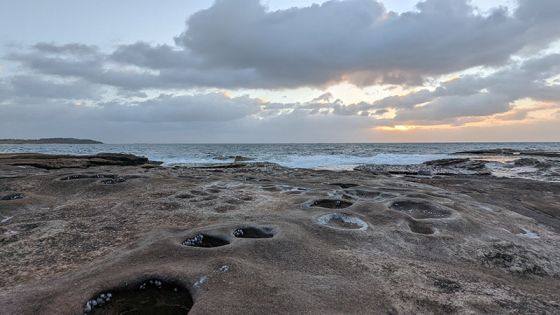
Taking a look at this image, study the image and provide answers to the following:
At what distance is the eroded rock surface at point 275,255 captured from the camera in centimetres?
574

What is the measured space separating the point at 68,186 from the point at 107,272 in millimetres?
11412

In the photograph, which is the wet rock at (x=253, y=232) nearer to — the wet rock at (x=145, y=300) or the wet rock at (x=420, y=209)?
the wet rock at (x=145, y=300)

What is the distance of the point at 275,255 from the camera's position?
7508 mm

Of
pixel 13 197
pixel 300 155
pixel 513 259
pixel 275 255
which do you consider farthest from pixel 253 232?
pixel 300 155

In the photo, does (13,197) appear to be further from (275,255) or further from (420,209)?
(420,209)

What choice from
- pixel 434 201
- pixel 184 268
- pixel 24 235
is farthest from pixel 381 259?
pixel 24 235

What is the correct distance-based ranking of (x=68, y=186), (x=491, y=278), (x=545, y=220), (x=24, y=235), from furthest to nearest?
(x=68, y=186), (x=545, y=220), (x=24, y=235), (x=491, y=278)

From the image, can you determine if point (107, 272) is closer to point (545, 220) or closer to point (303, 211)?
point (303, 211)

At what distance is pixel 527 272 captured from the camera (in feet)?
24.9

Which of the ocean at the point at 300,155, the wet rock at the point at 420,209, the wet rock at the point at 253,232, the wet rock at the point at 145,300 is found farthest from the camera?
the ocean at the point at 300,155

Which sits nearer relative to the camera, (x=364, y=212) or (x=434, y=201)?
(x=364, y=212)

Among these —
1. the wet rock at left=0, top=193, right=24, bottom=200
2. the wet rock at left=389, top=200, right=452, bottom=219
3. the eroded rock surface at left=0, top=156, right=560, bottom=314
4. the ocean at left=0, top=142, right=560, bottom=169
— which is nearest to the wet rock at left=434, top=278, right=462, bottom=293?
the eroded rock surface at left=0, top=156, right=560, bottom=314

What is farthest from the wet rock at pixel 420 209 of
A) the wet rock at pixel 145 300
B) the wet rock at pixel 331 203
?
the wet rock at pixel 145 300

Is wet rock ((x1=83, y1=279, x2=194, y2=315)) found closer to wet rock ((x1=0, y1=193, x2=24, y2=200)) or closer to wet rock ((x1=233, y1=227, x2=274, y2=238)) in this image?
wet rock ((x1=233, y1=227, x2=274, y2=238))
